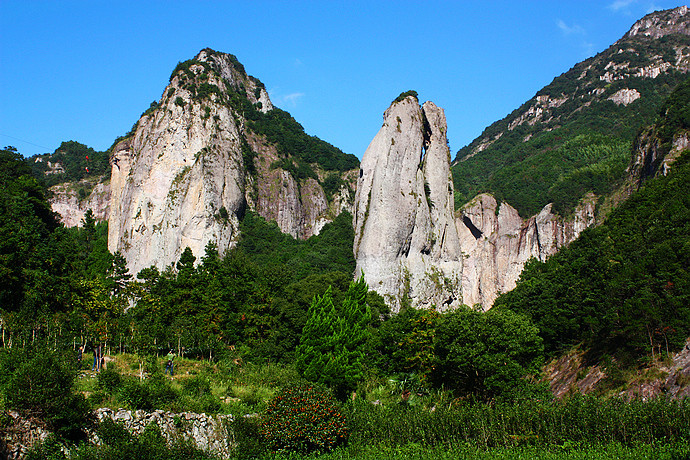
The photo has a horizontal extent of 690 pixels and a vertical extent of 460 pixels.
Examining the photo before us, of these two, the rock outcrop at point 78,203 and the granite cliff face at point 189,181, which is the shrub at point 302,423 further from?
the rock outcrop at point 78,203

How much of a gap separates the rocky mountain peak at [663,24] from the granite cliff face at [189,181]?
142 m

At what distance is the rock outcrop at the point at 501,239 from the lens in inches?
3182

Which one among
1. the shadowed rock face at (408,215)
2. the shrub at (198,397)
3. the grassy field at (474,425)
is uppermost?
the shadowed rock face at (408,215)

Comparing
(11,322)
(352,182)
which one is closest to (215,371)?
(11,322)

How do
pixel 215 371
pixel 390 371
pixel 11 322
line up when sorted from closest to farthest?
pixel 11 322
pixel 215 371
pixel 390 371

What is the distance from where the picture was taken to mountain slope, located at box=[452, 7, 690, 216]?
9312 cm

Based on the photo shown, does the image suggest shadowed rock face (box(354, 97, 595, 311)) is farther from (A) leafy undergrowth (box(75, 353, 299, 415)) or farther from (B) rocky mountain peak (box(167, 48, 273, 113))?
(B) rocky mountain peak (box(167, 48, 273, 113))

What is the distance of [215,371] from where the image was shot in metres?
35.1

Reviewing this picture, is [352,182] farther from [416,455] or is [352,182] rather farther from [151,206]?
[416,455]

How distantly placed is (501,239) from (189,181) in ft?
149

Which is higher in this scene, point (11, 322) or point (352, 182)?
point (352, 182)

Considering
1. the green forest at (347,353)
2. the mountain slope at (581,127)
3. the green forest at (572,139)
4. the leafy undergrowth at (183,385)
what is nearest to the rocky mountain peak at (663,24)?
the mountain slope at (581,127)

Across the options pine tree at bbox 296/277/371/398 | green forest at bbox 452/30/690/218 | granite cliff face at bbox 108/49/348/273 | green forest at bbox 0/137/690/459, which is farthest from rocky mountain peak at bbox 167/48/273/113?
pine tree at bbox 296/277/371/398

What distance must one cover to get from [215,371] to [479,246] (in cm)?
5866
